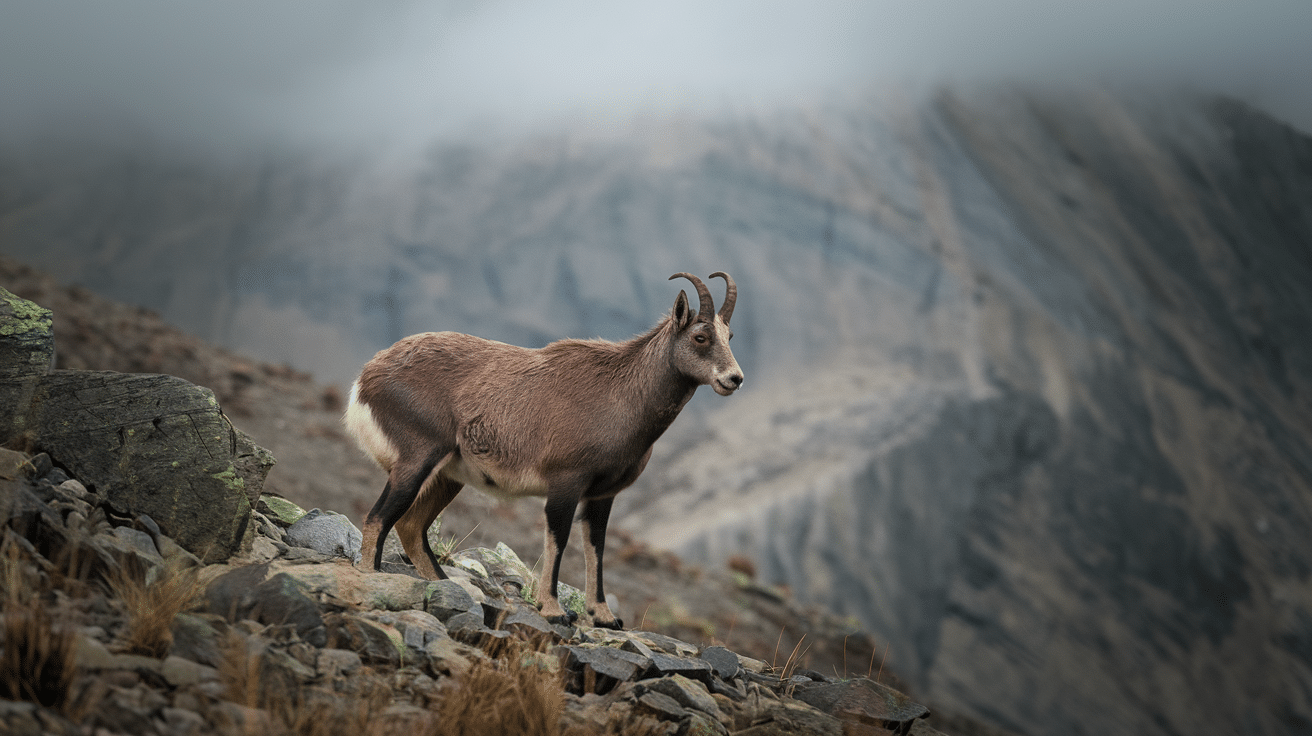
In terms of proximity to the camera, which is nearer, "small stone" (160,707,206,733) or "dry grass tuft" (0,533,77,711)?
"dry grass tuft" (0,533,77,711)

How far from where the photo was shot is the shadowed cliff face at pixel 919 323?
116 ft

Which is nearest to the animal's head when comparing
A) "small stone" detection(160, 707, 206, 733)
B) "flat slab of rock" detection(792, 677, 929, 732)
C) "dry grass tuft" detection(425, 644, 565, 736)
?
"flat slab of rock" detection(792, 677, 929, 732)

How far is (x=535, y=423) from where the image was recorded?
821 cm

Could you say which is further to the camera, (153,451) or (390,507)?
(390,507)

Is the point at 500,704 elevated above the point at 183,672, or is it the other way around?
the point at 183,672

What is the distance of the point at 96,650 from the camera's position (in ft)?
16.4

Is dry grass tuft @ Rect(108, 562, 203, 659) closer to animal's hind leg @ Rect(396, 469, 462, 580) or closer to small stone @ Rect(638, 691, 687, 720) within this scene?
animal's hind leg @ Rect(396, 469, 462, 580)

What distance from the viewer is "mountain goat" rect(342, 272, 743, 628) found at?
316 inches

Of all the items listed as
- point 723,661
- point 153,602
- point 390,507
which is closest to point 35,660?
point 153,602

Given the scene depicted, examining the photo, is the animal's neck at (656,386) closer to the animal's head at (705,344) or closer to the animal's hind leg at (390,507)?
the animal's head at (705,344)

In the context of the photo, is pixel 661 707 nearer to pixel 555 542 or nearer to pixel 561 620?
pixel 561 620

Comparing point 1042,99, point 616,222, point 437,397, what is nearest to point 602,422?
point 437,397

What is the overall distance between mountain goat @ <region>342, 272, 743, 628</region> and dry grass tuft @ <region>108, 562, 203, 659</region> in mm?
1985

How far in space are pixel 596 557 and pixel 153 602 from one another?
3892 mm
